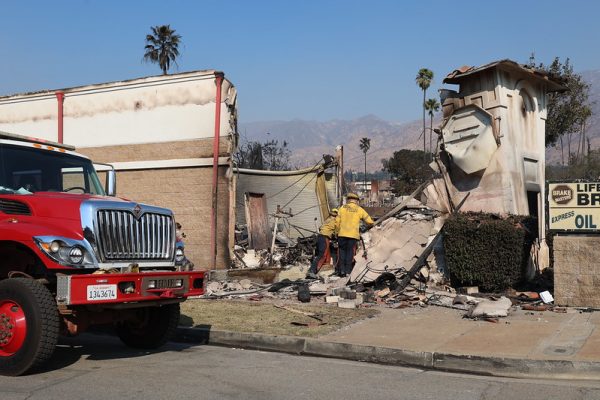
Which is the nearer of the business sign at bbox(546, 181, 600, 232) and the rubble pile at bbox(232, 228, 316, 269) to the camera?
the business sign at bbox(546, 181, 600, 232)

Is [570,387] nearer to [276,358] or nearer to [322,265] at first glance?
[276,358]

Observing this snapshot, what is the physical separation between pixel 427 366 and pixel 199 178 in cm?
840

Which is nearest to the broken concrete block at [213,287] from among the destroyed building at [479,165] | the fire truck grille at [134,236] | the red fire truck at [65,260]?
the destroyed building at [479,165]

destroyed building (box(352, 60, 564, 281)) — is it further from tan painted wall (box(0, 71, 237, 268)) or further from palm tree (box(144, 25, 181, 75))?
palm tree (box(144, 25, 181, 75))

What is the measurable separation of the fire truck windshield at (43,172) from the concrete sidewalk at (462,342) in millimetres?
2411

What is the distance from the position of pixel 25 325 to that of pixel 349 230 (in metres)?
7.04

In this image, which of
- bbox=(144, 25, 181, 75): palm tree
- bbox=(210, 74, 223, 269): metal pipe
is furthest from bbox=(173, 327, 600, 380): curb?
bbox=(144, 25, 181, 75): palm tree

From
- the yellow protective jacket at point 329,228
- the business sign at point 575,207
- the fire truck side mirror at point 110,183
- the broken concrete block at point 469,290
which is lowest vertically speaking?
the broken concrete block at point 469,290

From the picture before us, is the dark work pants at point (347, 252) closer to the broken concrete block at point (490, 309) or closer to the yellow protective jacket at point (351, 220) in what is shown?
A: the yellow protective jacket at point (351, 220)

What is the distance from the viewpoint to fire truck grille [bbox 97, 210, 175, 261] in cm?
681

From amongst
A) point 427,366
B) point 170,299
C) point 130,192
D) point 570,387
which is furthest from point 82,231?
point 130,192

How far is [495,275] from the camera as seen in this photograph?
1098cm

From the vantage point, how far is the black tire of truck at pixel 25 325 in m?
6.32

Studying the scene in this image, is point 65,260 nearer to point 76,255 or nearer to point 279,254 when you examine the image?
point 76,255
